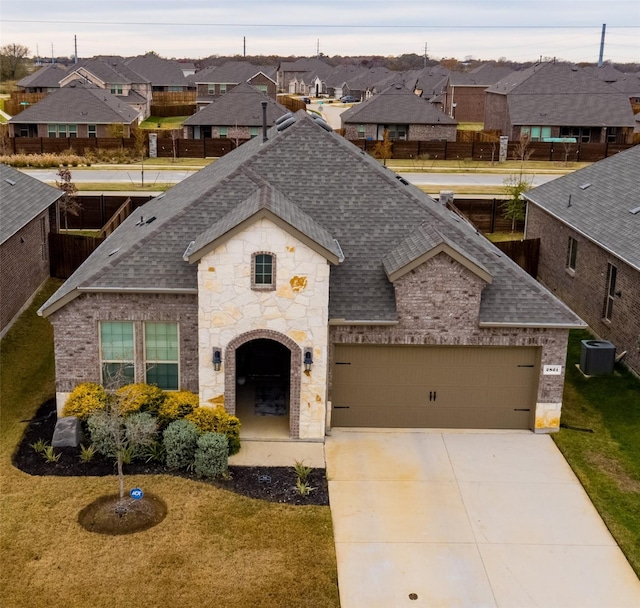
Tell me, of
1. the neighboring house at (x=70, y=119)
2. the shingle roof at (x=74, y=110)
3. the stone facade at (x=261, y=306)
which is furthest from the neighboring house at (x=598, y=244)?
the shingle roof at (x=74, y=110)

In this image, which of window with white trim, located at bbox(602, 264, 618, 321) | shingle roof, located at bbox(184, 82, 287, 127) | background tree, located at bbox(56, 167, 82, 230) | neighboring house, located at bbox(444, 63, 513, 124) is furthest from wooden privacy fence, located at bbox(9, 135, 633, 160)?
window with white trim, located at bbox(602, 264, 618, 321)

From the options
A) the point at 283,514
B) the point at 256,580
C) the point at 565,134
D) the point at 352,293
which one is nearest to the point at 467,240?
the point at 352,293

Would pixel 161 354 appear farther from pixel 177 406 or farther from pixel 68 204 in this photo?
pixel 68 204

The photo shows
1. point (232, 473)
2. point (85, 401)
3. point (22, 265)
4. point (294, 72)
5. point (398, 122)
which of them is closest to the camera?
point (232, 473)

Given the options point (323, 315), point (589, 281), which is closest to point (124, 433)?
point (323, 315)

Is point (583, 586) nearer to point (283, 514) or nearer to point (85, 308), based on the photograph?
point (283, 514)

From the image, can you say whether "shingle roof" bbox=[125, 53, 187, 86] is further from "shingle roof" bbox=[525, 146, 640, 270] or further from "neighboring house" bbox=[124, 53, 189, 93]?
"shingle roof" bbox=[525, 146, 640, 270]
